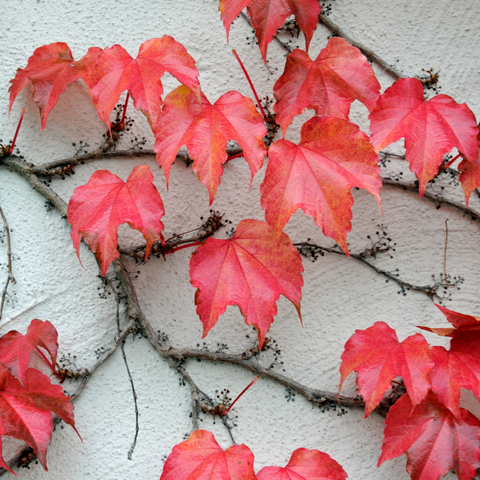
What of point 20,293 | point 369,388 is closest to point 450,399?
point 369,388

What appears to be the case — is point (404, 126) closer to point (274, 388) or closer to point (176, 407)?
point (274, 388)

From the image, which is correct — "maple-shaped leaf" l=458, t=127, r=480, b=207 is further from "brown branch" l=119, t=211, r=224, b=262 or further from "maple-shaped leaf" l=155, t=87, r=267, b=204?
"brown branch" l=119, t=211, r=224, b=262

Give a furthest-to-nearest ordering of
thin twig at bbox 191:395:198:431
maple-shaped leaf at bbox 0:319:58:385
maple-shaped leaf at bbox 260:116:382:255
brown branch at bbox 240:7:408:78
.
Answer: brown branch at bbox 240:7:408:78 < thin twig at bbox 191:395:198:431 < maple-shaped leaf at bbox 0:319:58:385 < maple-shaped leaf at bbox 260:116:382:255

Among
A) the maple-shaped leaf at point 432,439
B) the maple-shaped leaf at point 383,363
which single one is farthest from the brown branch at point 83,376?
the maple-shaped leaf at point 432,439

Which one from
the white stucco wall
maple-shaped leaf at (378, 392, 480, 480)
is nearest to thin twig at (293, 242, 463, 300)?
the white stucco wall

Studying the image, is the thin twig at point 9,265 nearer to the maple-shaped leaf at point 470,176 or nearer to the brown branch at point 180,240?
the brown branch at point 180,240

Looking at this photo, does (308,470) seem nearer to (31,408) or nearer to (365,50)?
(31,408)

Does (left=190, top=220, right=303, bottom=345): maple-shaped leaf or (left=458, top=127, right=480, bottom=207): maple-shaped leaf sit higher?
(left=458, top=127, right=480, bottom=207): maple-shaped leaf

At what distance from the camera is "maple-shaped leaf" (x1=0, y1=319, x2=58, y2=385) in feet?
2.86

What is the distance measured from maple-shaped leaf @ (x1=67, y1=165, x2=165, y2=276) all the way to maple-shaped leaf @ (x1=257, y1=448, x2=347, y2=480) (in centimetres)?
50

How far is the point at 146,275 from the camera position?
1.05m

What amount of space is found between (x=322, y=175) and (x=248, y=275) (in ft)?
0.80

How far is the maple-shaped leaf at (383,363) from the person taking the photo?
83 centimetres

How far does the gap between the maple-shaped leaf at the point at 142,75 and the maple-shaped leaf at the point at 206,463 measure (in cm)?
63
